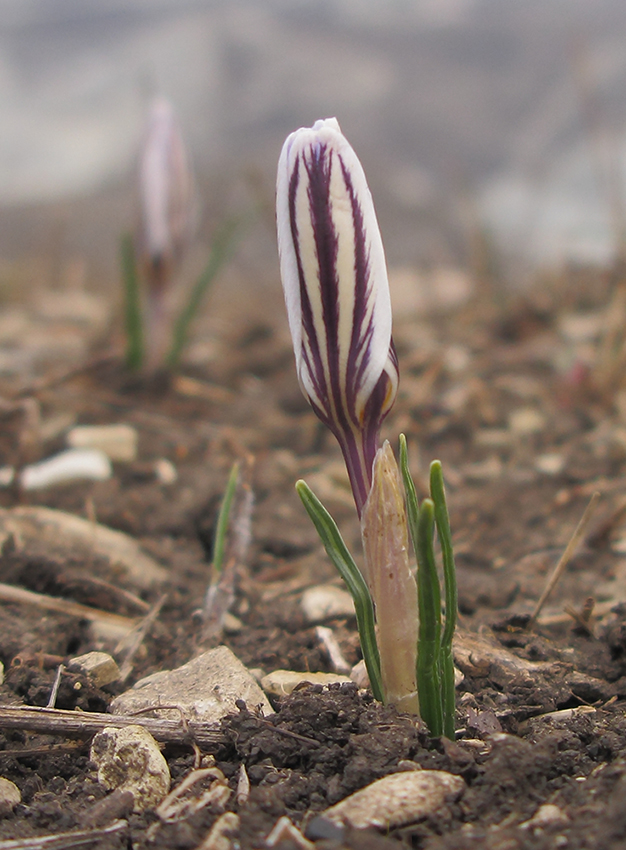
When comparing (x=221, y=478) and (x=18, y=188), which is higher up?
(x=18, y=188)

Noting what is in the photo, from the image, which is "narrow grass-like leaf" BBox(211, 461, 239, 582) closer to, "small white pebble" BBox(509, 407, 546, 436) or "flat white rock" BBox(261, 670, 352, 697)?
"flat white rock" BBox(261, 670, 352, 697)

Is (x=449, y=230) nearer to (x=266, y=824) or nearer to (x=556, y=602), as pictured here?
(x=556, y=602)

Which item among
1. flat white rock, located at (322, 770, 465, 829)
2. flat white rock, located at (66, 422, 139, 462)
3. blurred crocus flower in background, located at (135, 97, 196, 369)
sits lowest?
flat white rock, located at (322, 770, 465, 829)

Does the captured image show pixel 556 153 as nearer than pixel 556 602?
No

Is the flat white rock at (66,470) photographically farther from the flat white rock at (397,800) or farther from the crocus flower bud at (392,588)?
the flat white rock at (397,800)

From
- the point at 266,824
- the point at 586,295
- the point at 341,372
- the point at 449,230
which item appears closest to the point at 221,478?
the point at 341,372

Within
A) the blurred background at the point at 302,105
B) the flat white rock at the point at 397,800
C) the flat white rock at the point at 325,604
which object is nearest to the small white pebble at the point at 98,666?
the flat white rock at the point at 325,604

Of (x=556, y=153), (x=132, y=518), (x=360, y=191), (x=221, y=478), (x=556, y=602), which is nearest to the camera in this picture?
(x=360, y=191)

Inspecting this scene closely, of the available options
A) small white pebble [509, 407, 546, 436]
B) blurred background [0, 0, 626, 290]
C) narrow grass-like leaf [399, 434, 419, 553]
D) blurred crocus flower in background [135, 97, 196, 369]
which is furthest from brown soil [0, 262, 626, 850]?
blurred background [0, 0, 626, 290]
